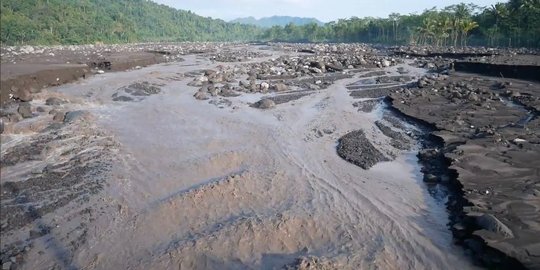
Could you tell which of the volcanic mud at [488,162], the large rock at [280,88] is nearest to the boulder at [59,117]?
the large rock at [280,88]

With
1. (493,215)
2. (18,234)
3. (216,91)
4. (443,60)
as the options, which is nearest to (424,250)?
(493,215)

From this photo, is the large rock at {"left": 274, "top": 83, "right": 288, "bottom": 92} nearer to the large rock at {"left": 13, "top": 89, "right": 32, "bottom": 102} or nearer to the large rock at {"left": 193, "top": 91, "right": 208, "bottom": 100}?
the large rock at {"left": 193, "top": 91, "right": 208, "bottom": 100}

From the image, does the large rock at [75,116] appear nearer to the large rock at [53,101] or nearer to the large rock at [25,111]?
the large rock at [25,111]

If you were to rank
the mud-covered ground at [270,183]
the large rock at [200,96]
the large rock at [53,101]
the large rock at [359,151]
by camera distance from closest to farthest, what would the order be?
the mud-covered ground at [270,183] < the large rock at [359,151] < the large rock at [53,101] < the large rock at [200,96]

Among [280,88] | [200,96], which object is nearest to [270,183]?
[200,96]

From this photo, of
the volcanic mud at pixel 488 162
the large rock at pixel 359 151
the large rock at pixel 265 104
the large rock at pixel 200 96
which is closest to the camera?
the volcanic mud at pixel 488 162

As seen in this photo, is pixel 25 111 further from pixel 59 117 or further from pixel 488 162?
pixel 488 162
